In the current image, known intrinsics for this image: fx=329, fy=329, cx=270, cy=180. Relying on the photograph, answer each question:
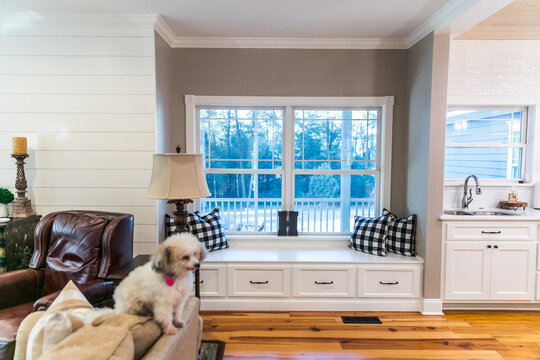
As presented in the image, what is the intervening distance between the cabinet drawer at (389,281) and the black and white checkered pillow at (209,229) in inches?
54.3

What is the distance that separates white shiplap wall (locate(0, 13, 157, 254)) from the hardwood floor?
1144 millimetres

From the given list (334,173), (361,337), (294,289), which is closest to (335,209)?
(334,173)

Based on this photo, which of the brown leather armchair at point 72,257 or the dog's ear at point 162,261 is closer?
the dog's ear at point 162,261

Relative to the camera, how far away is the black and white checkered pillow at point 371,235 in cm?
318

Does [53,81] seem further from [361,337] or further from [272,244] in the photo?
[361,337]

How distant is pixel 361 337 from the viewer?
2.60 m

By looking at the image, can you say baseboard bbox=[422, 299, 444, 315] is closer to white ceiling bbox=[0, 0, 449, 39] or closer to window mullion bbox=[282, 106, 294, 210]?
window mullion bbox=[282, 106, 294, 210]

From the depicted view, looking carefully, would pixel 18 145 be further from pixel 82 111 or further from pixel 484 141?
pixel 484 141

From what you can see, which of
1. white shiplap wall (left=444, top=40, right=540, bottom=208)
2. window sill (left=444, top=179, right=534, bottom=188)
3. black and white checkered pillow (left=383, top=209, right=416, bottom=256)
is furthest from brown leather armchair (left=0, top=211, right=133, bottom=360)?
white shiplap wall (left=444, top=40, right=540, bottom=208)

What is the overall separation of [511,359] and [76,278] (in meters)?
3.09

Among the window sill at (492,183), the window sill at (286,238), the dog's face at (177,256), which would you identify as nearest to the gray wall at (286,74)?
the window sill at (492,183)

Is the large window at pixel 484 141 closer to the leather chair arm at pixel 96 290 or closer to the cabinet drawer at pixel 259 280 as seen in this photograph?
the cabinet drawer at pixel 259 280

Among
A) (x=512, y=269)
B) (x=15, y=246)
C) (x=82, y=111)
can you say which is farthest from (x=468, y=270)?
(x=15, y=246)

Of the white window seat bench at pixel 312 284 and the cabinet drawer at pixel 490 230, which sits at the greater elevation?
the cabinet drawer at pixel 490 230
